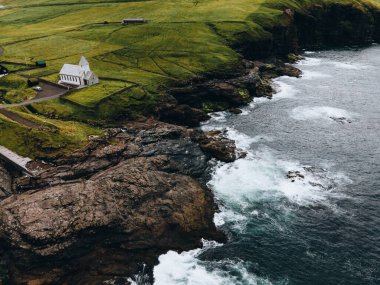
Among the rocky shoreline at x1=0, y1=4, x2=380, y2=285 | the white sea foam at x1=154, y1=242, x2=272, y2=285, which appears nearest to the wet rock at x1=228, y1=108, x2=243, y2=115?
the rocky shoreline at x1=0, y1=4, x2=380, y2=285

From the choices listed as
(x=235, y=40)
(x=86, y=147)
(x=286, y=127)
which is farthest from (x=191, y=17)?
(x=86, y=147)

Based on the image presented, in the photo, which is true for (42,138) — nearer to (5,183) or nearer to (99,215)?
(5,183)

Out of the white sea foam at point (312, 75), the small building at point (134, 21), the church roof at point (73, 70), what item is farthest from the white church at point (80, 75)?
the white sea foam at point (312, 75)

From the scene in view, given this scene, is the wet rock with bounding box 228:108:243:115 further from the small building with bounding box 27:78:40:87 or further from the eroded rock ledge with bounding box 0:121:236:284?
the small building with bounding box 27:78:40:87

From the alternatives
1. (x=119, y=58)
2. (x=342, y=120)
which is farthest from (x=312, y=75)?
(x=119, y=58)

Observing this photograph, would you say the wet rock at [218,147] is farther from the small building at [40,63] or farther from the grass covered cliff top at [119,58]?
the small building at [40,63]
